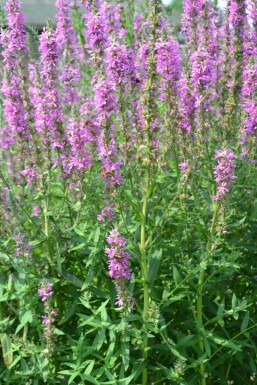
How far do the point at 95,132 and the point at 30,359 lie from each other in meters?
1.72

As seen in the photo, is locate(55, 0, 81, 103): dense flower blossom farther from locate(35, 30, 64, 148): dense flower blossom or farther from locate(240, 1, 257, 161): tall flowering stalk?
locate(240, 1, 257, 161): tall flowering stalk

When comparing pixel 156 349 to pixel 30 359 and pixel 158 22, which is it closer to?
pixel 30 359

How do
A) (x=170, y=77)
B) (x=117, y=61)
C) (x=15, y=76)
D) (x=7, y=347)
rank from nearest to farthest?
(x=117, y=61)
(x=170, y=77)
(x=7, y=347)
(x=15, y=76)

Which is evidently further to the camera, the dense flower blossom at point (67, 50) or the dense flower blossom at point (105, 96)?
the dense flower blossom at point (67, 50)

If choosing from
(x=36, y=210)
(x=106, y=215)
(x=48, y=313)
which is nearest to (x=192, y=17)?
(x=106, y=215)

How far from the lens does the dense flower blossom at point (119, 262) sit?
3988 mm

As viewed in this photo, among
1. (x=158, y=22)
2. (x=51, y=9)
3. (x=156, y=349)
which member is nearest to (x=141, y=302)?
(x=156, y=349)

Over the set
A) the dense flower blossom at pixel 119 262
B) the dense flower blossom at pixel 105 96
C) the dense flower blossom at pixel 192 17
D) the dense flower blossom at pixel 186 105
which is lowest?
the dense flower blossom at pixel 119 262

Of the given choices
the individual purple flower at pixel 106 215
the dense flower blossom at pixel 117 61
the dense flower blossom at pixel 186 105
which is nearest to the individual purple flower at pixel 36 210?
the individual purple flower at pixel 106 215

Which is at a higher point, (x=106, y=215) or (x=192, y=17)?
(x=192, y=17)

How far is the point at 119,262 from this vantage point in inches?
160

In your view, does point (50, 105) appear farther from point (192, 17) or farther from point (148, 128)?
point (192, 17)

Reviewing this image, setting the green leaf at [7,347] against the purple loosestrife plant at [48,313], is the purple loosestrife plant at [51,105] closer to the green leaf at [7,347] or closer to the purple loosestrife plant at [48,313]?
the purple loosestrife plant at [48,313]

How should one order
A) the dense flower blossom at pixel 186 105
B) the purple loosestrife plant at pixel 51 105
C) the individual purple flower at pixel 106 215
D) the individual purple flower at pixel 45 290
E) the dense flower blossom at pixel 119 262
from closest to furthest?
the dense flower blossom at pixel 119 262 → the individual purple flower at pixel 45 290 → the individual purple flower at pixel 106 215 → the dense flower blossom at pixel 186 105 → the purple loosestrife plant at pixel 51 105
